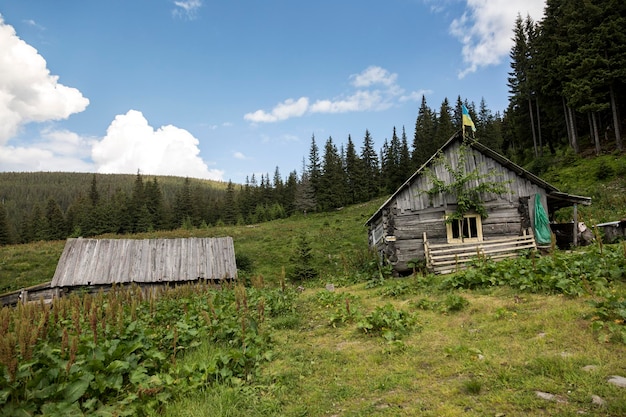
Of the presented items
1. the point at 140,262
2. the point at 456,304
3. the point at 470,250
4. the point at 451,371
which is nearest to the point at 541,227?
the point at 470,250

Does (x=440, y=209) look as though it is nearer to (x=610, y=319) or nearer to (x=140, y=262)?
(x=610, y=319)

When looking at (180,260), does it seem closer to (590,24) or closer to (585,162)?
(585,162)

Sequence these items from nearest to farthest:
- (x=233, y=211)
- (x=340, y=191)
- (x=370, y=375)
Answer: (x=370, y=375) < (x=340, y=191) < (x=233, y=211)

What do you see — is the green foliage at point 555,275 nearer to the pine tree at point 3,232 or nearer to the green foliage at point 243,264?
the green foliage at point 243,264

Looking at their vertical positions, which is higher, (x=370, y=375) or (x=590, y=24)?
(x=590, y=24)

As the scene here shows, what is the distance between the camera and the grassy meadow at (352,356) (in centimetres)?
436

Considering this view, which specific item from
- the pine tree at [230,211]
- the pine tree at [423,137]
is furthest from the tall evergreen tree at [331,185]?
the pine tree at [230,211]

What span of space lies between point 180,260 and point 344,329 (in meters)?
14.8

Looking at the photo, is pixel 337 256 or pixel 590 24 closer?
pixel 337 256

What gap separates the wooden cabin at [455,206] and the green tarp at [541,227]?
→ 0.22 meters

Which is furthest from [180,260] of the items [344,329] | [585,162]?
[585,162]

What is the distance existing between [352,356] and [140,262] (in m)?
17.2

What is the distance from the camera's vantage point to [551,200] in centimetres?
1923

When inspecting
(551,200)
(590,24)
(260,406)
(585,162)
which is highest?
(590,24)
